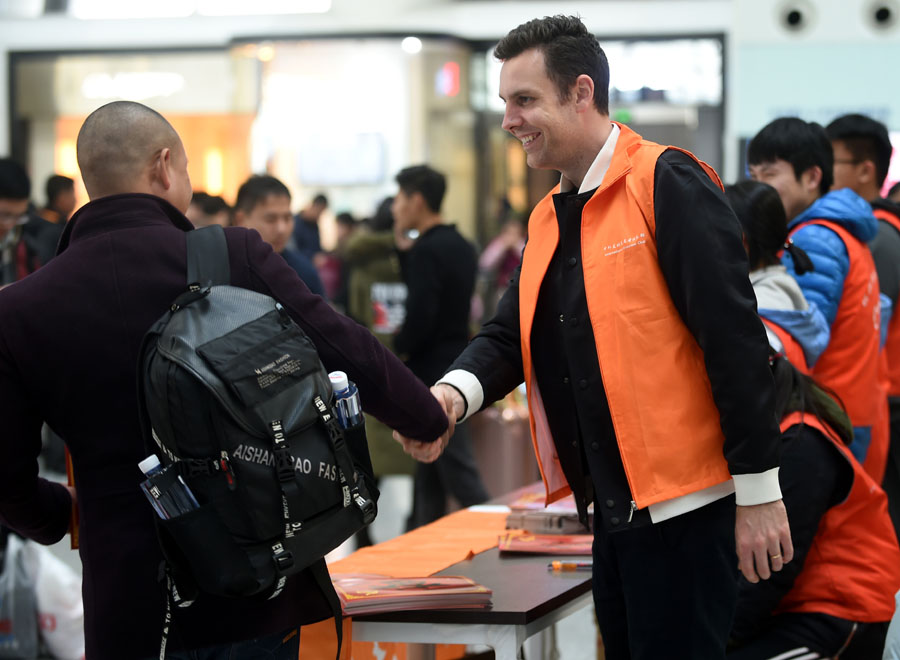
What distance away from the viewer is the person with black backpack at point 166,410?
6.15 ft

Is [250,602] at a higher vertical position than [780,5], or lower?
lower

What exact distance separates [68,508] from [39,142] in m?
12.0

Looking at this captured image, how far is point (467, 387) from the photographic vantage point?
262cm

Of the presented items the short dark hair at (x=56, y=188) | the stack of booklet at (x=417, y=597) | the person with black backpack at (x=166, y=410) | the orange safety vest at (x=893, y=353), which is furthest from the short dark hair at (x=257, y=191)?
the short dark hair at (x=56, y=188)

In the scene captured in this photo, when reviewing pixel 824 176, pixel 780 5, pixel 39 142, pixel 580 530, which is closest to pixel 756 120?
pixel 780 5

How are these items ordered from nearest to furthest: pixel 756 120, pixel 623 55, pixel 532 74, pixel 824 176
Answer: pixel 532 74 → pixel 824 176 → pixel 756 120 → pixel 623 55

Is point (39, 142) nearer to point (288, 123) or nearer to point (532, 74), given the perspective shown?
point (288, 123)

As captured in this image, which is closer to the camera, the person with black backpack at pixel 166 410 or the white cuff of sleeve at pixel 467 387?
the person with black backpack at pixel 166 410

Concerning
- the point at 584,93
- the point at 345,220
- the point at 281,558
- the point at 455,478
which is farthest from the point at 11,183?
the point at 345,220

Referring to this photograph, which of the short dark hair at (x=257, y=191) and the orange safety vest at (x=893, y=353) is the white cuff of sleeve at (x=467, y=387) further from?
the short dark hair at (x=257, y=191)

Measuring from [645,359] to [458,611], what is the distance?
0.69 meters

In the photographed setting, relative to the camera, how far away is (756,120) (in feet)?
23.8

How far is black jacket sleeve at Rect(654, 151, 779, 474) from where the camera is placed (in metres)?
2.08

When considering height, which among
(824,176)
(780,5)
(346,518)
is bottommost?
(346,518)
